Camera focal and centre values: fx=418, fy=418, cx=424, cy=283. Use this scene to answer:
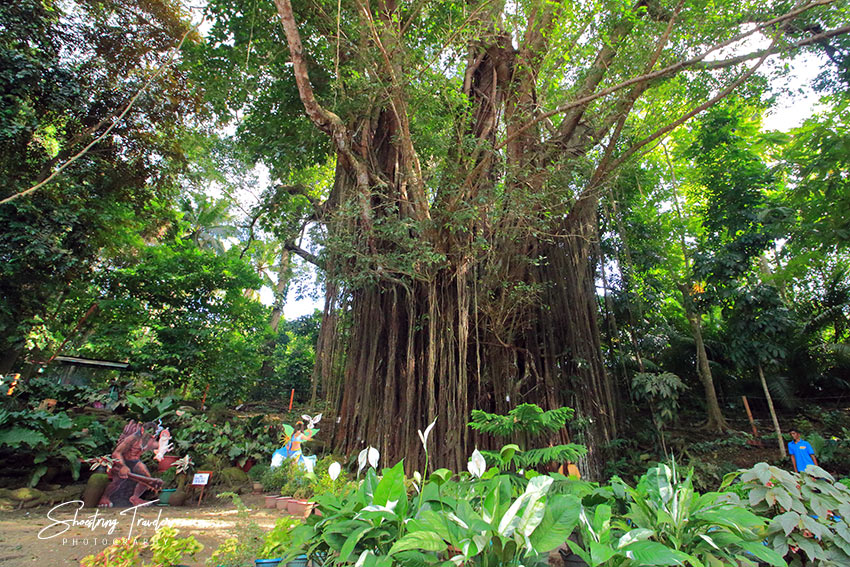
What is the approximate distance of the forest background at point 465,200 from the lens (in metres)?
3.47

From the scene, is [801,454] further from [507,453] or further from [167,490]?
[167,490]

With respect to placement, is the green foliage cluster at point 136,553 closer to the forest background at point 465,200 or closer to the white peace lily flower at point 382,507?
the white peace lily flower at point 382,507

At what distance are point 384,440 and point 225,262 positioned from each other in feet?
17.2

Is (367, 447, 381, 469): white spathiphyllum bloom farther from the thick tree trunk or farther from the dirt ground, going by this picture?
the thick tree trunk

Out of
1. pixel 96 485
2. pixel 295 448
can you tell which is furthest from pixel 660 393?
pixel 96 485

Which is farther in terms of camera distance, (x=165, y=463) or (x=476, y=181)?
(x=165, y=463)

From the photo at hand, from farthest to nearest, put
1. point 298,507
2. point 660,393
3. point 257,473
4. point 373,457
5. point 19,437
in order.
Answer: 1. point 257,473
2. point 660,393
3. point 19,437
4. point 298,507
5. point 373,457

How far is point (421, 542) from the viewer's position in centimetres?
72

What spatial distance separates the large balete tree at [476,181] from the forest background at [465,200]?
3 centimetres

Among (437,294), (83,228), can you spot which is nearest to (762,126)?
(437,294)

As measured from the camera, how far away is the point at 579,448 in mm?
1786

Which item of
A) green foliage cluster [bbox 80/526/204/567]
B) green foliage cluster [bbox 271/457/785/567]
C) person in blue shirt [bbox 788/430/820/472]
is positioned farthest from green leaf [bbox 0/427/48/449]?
person in blue shirt [bbox 788/430/820/472]

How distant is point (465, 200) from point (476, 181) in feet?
0.64

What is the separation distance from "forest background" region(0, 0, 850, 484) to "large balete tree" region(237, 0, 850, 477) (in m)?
0.03
